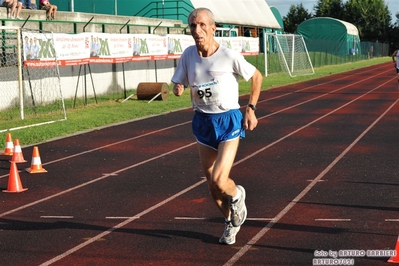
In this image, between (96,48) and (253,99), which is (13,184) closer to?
(253,99)

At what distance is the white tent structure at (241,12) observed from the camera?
47438mm

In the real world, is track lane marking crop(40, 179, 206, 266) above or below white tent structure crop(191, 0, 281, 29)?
below

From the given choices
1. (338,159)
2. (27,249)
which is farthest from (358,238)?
(338,159)

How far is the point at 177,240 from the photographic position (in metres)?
7.28

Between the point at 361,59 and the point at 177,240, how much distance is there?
80268mm

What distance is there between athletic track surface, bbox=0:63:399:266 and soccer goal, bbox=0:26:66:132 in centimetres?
298

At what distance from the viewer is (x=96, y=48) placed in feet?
75.7

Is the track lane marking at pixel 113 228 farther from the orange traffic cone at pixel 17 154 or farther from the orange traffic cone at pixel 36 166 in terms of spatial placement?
the orange traffic cone at pixel 17 154

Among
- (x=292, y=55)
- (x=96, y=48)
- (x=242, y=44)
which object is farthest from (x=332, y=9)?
(x=96, y=48)

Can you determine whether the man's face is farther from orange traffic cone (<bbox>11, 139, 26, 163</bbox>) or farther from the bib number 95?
orange traffic cone (<bbox>11, 139, 26, 163</bbox>)

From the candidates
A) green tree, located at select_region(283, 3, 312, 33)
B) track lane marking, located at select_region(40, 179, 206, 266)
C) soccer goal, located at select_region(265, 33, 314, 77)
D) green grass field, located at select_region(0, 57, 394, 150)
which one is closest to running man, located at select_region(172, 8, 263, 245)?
track lane marking, located at select_region(40, 179, 206, 266)

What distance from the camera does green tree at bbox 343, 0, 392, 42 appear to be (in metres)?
108

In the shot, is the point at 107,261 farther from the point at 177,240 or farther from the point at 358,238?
the point at 358,238

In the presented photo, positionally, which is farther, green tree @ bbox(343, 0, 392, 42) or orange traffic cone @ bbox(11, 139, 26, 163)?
green tree @ bbox(343, 0, 392, 42)
